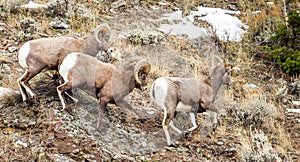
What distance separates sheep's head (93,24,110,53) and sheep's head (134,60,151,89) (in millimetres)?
1127

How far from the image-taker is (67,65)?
677 centimetres

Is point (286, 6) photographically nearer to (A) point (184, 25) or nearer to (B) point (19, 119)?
(A) point (184, 25)

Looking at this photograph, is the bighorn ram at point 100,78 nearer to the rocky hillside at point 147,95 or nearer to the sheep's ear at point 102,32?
the rocky hillside at point 147,95

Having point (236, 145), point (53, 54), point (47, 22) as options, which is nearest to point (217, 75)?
point (236, 145)

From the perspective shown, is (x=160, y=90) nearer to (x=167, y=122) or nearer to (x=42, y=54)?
(x=167, y=122)

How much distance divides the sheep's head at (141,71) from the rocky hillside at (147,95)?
1.35ft

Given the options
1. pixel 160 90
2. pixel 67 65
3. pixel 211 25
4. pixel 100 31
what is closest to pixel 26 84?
pixel 67 65

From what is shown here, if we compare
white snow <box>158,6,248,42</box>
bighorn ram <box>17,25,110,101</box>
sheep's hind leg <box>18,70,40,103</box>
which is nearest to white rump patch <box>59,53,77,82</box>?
bighorn ram <box>17,25,110,101</box>

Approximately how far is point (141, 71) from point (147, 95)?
4.95 feet

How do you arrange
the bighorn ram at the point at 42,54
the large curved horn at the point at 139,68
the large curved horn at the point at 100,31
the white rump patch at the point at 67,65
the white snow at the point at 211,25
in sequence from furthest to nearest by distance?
the white snow at the point at 211,25, the large curved horn at the point at 100,31, the bighorn ram at the point at 42,54, the large curved horn at the point at 139,68, the white rump patch at the point at 67,65

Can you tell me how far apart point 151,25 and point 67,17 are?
2135 millimetres

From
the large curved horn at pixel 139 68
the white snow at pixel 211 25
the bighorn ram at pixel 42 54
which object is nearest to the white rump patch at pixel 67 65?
the bighorn ram at pixel 42 54

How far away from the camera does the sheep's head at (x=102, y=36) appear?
7716mm

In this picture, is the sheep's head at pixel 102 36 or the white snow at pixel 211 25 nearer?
the sheep's head at pixel 102 36
